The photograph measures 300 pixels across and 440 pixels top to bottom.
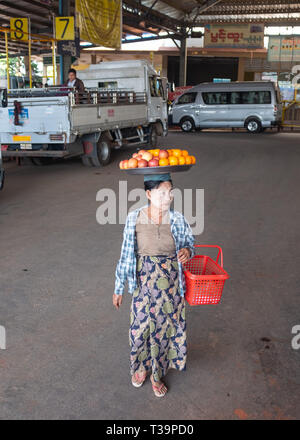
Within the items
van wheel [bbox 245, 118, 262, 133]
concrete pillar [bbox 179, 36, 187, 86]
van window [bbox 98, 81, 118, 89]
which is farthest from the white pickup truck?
concrete pillar [bbox 179, 36, 187, 86]

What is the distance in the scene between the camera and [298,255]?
5258 millimetres

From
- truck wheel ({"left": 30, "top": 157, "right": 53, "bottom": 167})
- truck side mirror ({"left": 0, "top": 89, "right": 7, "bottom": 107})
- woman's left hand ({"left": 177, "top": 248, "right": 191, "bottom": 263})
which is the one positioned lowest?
truck wheel ({"left": 30, "top": 157, "right": 53, "bottom": 167})

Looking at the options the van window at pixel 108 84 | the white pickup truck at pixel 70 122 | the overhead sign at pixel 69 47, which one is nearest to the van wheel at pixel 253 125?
the white pickup truck at pixel 70 122

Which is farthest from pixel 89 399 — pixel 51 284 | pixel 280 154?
pixel 280 154

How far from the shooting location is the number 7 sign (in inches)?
539

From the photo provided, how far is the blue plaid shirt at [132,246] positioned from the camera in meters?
2.70

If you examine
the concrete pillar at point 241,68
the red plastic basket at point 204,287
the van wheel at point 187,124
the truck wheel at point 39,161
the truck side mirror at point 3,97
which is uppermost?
the concrete pillar at point 241,68

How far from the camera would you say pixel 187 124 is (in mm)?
22469

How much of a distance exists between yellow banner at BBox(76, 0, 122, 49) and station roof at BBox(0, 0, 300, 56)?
13.7ft

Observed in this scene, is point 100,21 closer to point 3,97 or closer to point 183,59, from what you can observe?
point 3,97

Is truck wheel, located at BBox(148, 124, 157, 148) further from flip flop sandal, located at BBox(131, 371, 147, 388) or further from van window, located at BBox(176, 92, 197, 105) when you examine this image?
flip flop sandal, located at BBox(131, 371, 147, 388)

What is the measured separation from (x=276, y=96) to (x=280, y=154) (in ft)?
23.0

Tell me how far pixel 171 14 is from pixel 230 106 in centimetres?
804

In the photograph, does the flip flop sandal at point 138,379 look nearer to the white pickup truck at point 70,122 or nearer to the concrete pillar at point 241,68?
the white pickup truck at point 70,122
